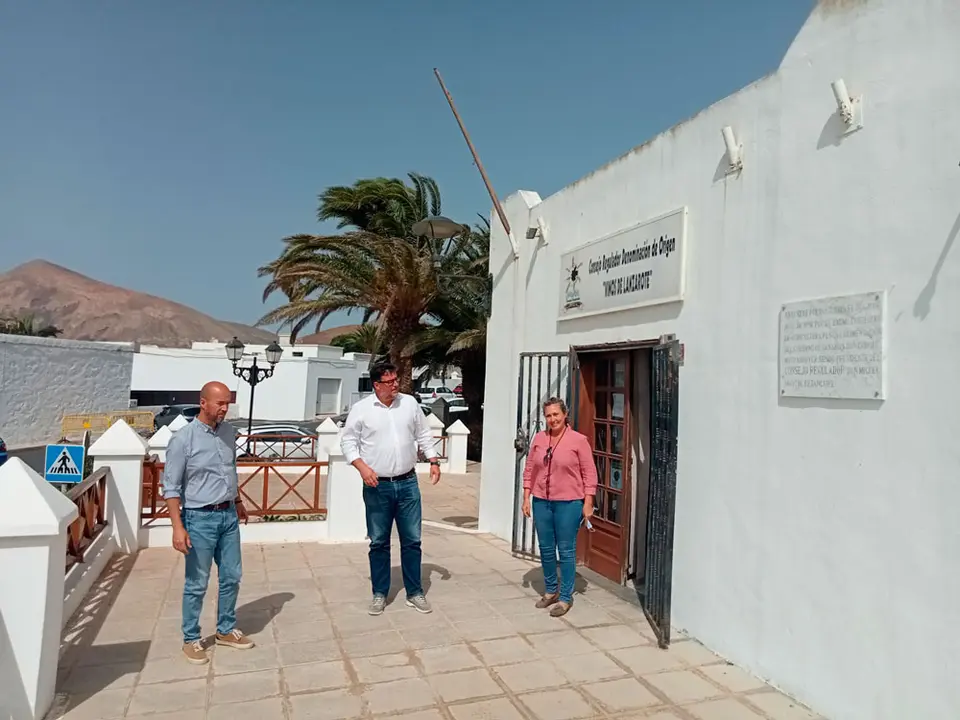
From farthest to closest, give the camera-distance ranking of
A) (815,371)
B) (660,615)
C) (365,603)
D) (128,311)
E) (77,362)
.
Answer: (128,311) → (77,362) → (365,603) → (660,615) → (815,371)

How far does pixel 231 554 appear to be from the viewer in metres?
4.12

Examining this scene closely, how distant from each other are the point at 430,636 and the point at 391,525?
31.5 inches

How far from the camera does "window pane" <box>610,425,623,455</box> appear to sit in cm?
570

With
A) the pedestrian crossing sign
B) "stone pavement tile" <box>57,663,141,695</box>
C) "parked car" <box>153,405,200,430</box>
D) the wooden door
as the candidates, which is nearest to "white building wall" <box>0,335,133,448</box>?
"parked car" <box>153,405,200,430</box>

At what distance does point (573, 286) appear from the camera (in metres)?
6.20

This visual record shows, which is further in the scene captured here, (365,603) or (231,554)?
(365,603)

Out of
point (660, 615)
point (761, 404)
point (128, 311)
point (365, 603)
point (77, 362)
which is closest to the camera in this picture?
point (761, 404)

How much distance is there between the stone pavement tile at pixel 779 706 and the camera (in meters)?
3.48

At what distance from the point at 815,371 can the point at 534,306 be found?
3.66m

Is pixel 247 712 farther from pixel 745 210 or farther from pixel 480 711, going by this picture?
pixel 745 210

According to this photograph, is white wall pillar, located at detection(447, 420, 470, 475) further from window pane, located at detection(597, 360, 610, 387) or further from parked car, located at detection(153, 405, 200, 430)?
parked car, located at detection(153, 405, 200, 430)

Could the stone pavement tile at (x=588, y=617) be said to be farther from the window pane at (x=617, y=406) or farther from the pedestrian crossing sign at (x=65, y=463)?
the pedestrian crossing sign at (x=65, y=463)

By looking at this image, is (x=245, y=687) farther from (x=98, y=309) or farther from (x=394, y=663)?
(x=98, y=309)

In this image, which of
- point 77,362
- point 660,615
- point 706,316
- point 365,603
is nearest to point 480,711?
point 660,615
